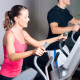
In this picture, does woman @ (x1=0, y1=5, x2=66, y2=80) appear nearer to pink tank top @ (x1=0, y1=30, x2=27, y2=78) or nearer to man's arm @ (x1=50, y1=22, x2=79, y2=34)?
pink tank top @ (x1=0, y1=30, x2=27, y2=78)

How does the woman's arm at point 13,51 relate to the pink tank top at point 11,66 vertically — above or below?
above

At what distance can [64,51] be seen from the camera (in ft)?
6.16

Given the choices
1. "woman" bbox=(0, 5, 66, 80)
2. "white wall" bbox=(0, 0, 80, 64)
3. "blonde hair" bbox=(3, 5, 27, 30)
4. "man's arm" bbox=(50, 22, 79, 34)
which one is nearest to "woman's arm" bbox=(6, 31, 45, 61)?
"woman" bbox=(0, 5, 66, 80)

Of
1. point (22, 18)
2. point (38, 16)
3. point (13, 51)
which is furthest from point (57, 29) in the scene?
point (38, 16)

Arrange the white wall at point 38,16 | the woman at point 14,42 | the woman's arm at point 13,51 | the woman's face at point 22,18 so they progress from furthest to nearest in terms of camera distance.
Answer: the white wall at point 38,16 < the woman's face at point 22,18 < the woman at point 14,42 < the woman's arm at point 13,51

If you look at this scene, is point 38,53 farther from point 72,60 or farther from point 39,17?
point 39,17

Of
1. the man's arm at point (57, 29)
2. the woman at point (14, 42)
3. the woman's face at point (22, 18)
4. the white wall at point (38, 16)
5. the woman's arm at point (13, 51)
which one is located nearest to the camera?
the woman's arm at point (13, 51)

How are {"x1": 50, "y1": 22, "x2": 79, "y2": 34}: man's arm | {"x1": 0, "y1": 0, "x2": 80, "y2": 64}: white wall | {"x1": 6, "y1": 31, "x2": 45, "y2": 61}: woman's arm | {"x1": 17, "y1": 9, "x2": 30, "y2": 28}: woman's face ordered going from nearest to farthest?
{"x1": 6, "y1": 31, "x2": 45, "y2": 61}: woman's arm, {"x1": 17, "y1": 9, "x2": 30, "y2": 28}: woman's face, {"x1": 50, "y1": 22, "x2": 79, "y2": 34}: man's arm, {"x1": 0, "y1": 0, "x2": 80, "y2": 64}: white wall

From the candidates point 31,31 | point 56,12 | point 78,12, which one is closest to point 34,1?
point 31,31

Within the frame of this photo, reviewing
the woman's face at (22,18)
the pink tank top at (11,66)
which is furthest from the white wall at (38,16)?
the pink tank top at (11,66)

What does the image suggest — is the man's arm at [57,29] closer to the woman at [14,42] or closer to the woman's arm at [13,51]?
the woman at [14,42]

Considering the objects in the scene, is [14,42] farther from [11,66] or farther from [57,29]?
[57,29]

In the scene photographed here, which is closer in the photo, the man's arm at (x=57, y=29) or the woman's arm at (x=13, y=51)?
the woman's arm at (x=13, y=51)

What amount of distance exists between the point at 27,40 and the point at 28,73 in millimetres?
692
